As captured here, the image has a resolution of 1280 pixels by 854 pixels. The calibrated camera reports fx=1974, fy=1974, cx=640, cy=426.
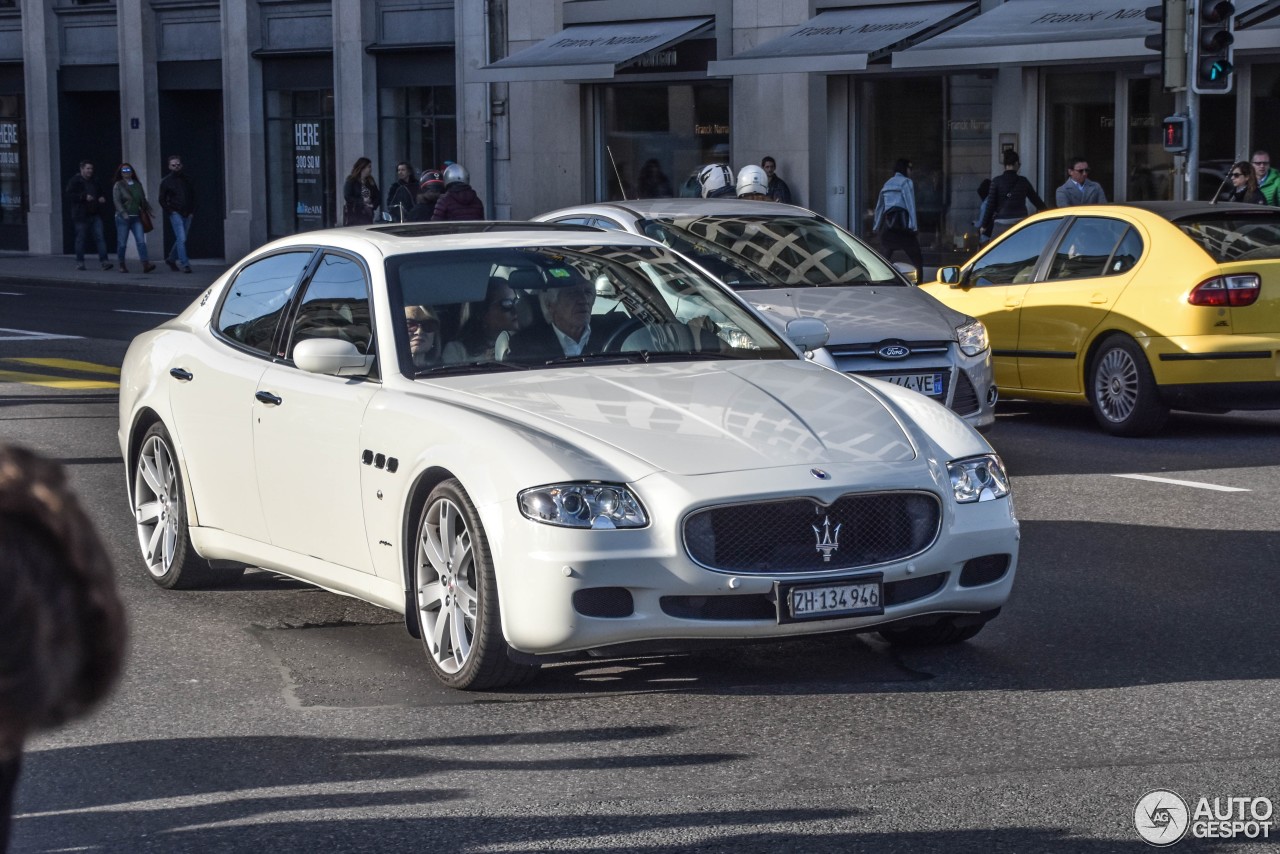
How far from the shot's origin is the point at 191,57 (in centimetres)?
3762

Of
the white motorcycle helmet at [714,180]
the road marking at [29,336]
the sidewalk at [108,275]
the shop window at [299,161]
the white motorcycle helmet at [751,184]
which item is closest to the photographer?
the white motorcycle helmet at [751,184]

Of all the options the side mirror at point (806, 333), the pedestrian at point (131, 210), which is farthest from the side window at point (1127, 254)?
the pedestrian at point (131, 210)

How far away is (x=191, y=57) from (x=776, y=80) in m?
14.4

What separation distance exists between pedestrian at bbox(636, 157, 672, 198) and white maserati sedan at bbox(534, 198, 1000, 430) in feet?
58.7

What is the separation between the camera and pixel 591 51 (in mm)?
29562

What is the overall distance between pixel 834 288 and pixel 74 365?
8.69 m

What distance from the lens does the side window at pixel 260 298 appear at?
7.38 meters

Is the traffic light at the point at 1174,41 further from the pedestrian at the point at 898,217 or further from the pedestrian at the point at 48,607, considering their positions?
the pedestrian at the point at 48,607

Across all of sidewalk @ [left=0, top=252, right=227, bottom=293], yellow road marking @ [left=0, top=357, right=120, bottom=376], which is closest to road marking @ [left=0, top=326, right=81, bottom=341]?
yellow road marking @ [left=0, top=357, right=120, bottom=376]

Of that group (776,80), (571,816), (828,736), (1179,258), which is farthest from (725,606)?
(776,80)

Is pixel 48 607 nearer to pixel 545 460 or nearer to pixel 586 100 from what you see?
pixel 545 460

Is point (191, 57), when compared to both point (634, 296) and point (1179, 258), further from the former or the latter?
point (634, 296)

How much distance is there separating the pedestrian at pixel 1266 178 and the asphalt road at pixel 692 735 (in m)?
13.8

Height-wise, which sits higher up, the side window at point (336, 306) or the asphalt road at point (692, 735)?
the side window at point (336, 306)
